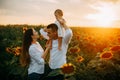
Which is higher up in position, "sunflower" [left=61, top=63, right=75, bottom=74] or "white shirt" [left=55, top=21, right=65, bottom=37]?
"white shirt" [left=55, top=21, right=65, bottom=37]

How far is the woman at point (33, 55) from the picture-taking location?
19.1ft

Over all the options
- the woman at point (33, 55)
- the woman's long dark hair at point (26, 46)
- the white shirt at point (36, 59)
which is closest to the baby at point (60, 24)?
the woman at point (33, 55)

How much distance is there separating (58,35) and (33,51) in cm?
43

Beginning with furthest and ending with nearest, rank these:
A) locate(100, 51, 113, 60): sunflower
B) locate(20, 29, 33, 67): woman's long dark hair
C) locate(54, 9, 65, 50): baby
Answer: locate(20, 29, 33, 67): woman's long dark hair < locate(54, 9, 65, 50): baby < locate(100, 51, 113, 60): sunflower

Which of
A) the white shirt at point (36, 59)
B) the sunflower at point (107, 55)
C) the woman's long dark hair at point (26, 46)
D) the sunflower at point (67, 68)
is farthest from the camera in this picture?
the woman's long dark hair at point (26, 46)

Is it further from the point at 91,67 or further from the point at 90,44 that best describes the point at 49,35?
the point at 90,44

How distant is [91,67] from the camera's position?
18.0 ft

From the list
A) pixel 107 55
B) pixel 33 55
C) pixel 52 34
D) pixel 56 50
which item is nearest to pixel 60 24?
pixel 52 34

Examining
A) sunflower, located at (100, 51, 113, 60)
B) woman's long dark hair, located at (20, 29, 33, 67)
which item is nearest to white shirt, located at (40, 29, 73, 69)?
woman's long dark hair, located at (20, 29, 33, 67)

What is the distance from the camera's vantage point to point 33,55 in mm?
5820

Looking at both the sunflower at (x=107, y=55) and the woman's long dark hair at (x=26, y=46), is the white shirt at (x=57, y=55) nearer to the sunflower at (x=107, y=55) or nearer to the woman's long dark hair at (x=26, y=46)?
the woman's long dark hair at (x=26, y=46)

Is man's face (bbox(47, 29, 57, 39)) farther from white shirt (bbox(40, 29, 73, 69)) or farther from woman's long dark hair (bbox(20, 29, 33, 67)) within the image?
woman's long dark hair (bbox(20, 29, 33, 67))

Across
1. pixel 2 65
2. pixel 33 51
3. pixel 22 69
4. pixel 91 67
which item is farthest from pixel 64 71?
pixel 2 65

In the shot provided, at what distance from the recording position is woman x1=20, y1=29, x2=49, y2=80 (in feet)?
19.1
